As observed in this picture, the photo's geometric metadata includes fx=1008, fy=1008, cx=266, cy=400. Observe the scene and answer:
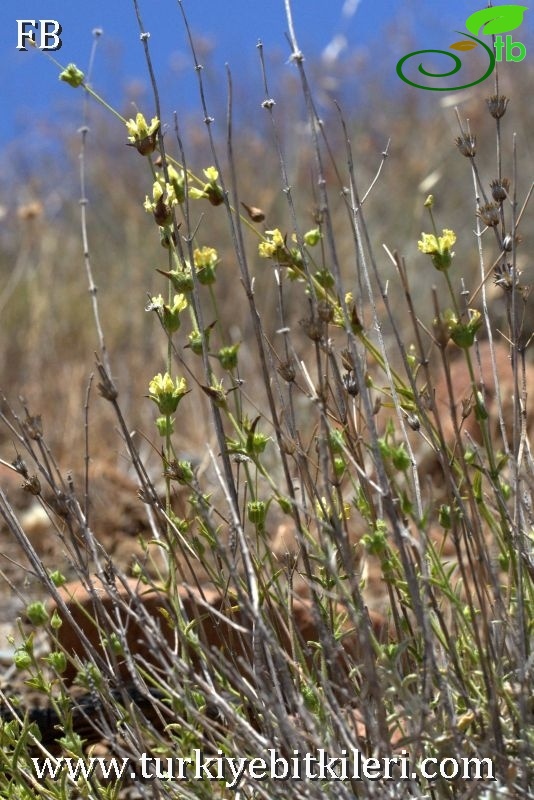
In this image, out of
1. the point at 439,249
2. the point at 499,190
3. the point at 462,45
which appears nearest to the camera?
the point at 439,249

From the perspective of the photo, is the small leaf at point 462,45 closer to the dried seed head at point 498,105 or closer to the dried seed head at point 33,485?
the dried seed head at point 498,105

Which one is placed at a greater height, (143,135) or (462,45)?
(462,45)

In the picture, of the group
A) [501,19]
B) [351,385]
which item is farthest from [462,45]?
[351,385]

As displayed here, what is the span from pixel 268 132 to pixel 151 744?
7.50 meters

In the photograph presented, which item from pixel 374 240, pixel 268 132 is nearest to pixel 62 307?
pixel 374 240

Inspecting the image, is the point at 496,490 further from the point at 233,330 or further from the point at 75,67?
the point at 233,330

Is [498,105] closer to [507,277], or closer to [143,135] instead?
[507,277]

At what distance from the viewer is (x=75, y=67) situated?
1323 millimetres

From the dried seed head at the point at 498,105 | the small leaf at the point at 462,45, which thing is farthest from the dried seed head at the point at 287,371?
the small leaf at the point at 462,45

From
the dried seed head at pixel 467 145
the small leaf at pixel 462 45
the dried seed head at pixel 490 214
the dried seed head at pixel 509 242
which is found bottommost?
the dried seed head at pixel 509 242

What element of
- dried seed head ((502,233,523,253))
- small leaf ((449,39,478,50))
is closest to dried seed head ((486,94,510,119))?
dried seed head ((502,233,523,253))

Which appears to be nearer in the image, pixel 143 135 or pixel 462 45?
pixel 143 135

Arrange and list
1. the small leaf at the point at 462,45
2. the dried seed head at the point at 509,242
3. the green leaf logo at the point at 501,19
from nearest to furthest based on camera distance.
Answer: the dried seed head at the point at 509,242 → the green leaf logo at the point at 501,19 → the small leaf at the point at 462,45

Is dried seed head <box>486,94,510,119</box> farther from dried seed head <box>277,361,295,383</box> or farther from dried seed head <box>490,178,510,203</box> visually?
dried seed head <box>277,361,295,383</box>
